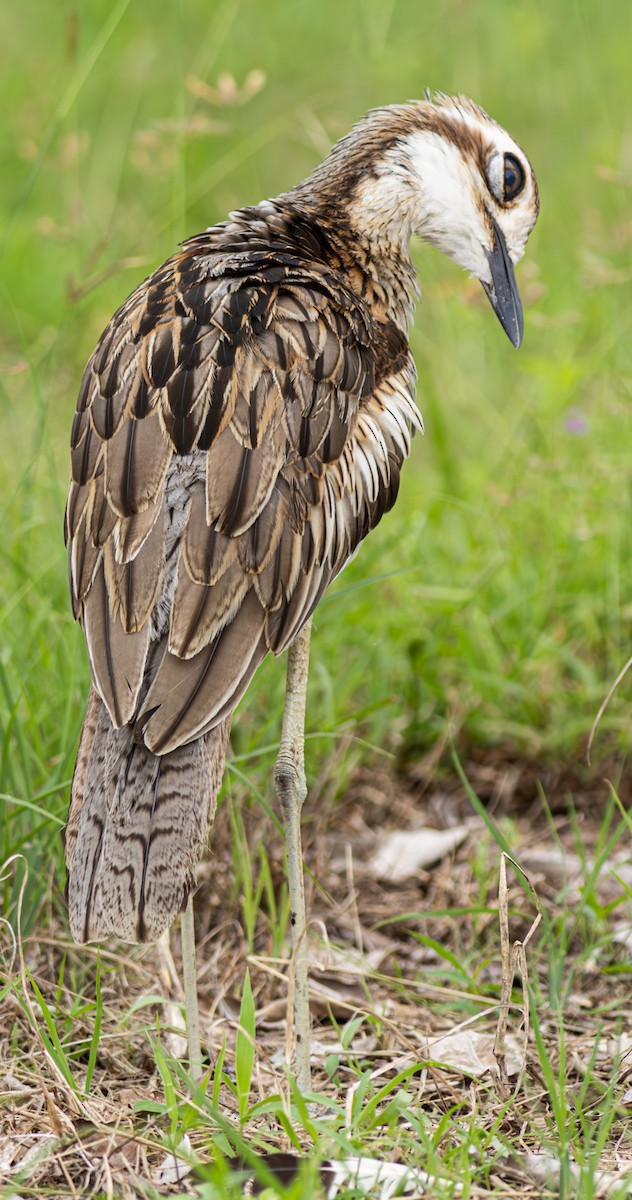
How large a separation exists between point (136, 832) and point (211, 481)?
2.29 ft

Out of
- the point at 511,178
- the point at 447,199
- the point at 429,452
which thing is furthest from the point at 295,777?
the point at 429,452

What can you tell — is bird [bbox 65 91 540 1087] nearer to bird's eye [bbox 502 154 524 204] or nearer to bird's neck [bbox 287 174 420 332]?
bird's neck [bbox 287 174 420 332]

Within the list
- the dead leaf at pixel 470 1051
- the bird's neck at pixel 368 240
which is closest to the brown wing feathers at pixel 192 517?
the bird's neck at pixel 368 240

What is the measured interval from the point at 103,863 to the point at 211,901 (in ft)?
3.26

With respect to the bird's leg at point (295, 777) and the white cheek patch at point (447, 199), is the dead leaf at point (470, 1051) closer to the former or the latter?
the bird's leg at point (295, 777)

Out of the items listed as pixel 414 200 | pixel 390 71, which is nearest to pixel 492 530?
pixel 414 200

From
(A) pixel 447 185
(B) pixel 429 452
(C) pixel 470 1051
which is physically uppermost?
(A) pixel 447 185

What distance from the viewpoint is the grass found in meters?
2.79

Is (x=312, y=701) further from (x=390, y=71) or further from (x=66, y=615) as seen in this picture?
(x=390, y=71)

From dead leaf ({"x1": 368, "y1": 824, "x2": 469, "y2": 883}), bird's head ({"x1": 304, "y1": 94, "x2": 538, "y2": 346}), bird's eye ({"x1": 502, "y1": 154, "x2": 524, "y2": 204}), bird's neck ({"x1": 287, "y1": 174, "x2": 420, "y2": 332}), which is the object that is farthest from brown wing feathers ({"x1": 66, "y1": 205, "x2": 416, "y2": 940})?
dead leaf ({"x1": 368, "y1": 824, "x2": 469, "y2": 883})

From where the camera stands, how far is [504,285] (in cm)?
364

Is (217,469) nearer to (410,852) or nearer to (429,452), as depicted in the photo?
(410,852)

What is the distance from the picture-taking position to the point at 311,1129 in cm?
261

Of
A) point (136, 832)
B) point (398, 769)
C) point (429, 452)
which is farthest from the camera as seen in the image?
point (429, 452)
